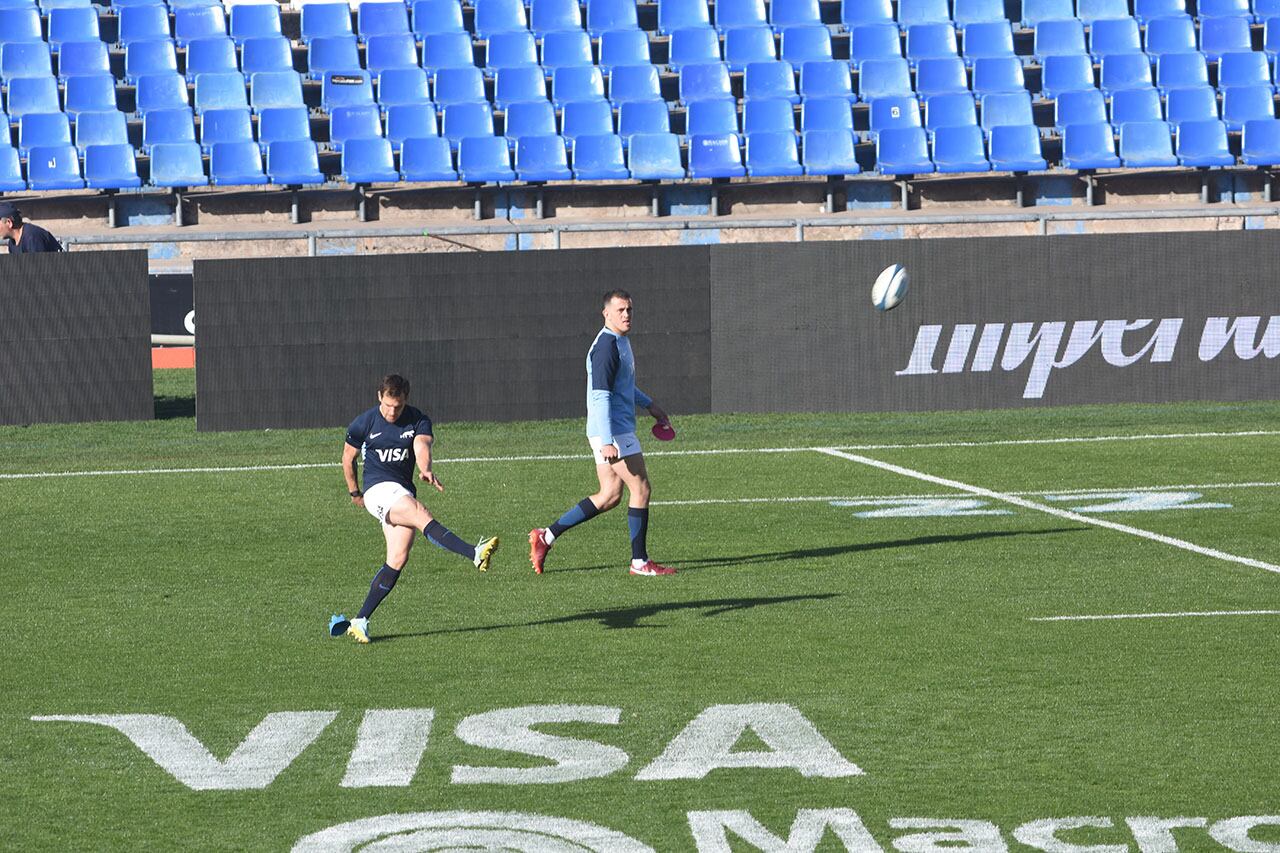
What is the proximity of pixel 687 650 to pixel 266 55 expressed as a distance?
85.1 feet

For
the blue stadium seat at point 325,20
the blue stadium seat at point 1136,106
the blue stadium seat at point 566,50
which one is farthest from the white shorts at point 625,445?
the blue stadium seat at point 325,20

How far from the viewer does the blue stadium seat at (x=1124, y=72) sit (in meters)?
32.5

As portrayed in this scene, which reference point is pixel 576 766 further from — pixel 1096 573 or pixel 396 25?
pixel 396 25

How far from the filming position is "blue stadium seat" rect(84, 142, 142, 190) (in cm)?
3019

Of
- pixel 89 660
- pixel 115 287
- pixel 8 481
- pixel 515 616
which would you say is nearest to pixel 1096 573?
pixel 515 616

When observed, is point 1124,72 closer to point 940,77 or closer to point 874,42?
point 940,77

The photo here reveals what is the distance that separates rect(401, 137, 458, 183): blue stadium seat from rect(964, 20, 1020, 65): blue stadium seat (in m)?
9.81

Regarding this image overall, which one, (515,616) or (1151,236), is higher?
(1151,236)

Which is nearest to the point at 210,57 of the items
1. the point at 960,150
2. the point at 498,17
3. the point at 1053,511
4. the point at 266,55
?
the point at 266,55

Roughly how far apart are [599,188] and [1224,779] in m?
24.2

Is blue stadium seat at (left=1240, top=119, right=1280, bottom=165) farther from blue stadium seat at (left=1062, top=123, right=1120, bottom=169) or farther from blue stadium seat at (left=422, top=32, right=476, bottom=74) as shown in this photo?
blue stadium seat at (left=422, top=32, right=476, bottom=74)

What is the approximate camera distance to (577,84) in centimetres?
3222

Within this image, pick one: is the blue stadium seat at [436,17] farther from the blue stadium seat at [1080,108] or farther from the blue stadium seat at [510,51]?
the blue stadium seat at [1080,108]

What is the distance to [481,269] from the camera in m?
22.4
